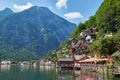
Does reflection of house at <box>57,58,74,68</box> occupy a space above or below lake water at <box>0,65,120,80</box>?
above

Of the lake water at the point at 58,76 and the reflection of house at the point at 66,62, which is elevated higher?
the reflection of house at the point at 66,62

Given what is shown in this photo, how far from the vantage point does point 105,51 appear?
79500mm

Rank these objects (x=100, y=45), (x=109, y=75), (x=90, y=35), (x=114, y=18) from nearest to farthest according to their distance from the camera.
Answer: (x=109, y=75)
(x=100, y=45)
(x=114, y=18)
(x=90, y=35)

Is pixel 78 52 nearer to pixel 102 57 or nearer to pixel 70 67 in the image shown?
pixel 70 67

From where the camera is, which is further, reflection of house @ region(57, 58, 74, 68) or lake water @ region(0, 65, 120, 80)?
reflection of house @ region(57, 58, 74, 68)

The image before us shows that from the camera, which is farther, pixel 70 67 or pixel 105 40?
pixel 70 67

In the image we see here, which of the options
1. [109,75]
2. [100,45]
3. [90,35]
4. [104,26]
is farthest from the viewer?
[90,35]

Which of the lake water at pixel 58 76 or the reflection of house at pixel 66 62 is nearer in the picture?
the lake water at pixel 58 76

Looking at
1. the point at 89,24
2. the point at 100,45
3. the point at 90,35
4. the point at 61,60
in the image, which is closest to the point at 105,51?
the point at 100,45

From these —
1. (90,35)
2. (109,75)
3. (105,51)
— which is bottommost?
(109,75)

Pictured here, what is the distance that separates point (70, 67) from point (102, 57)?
3767cm

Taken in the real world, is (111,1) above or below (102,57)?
above

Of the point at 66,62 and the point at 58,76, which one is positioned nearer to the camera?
the point at 58,76

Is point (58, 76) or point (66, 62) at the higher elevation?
point (66, 62)
